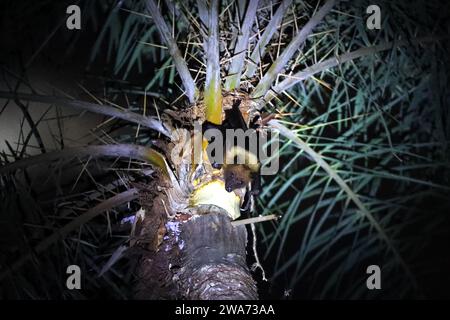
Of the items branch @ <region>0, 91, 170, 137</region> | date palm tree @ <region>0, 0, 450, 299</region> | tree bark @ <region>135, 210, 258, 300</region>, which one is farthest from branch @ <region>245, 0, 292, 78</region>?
tree bark @ <region>135, 210, 258, 300</region>

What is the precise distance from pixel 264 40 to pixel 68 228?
1.52m

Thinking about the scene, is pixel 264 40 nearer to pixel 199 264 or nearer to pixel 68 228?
pixel 199 264

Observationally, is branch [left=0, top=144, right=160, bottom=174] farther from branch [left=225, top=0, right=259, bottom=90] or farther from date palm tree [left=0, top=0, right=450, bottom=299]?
branch [left=225, top=0, right=259, bottom=90]

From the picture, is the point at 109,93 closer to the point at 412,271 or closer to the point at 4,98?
the point at 4,98

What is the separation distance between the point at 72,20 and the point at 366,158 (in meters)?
2.21

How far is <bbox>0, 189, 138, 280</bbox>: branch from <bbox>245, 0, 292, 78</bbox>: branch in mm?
985

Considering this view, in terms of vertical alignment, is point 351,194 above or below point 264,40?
below

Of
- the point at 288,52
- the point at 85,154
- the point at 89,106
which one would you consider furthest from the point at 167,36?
the point at 85,154

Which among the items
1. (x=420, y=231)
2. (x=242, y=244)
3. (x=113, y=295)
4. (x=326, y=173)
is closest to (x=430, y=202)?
(x=420, y=231)

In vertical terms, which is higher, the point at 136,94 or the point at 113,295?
the point at 136,94

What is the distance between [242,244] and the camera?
2473 millimetres

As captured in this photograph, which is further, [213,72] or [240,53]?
[240,53]

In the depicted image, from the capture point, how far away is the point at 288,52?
8.84 ft

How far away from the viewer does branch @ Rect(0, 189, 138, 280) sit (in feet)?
8.54
